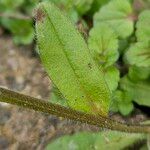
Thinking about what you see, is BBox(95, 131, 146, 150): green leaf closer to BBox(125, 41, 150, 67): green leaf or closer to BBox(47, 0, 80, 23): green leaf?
BBox(125, 41, 150, 67): green leaf

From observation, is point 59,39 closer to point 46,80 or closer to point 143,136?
point 143,136

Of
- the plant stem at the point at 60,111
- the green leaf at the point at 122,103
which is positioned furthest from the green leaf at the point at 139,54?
the plant stem at the point at 60,111

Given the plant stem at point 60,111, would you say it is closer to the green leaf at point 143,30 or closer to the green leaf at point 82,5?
the green leaf at point 143,30

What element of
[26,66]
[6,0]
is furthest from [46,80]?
[6,0]

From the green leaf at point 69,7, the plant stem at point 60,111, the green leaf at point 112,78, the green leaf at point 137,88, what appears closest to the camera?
the plant stem at point 60,111

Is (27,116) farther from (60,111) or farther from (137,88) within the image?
(60,111)

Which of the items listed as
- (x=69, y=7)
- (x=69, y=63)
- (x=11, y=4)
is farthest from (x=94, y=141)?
(x=11, y=4)
